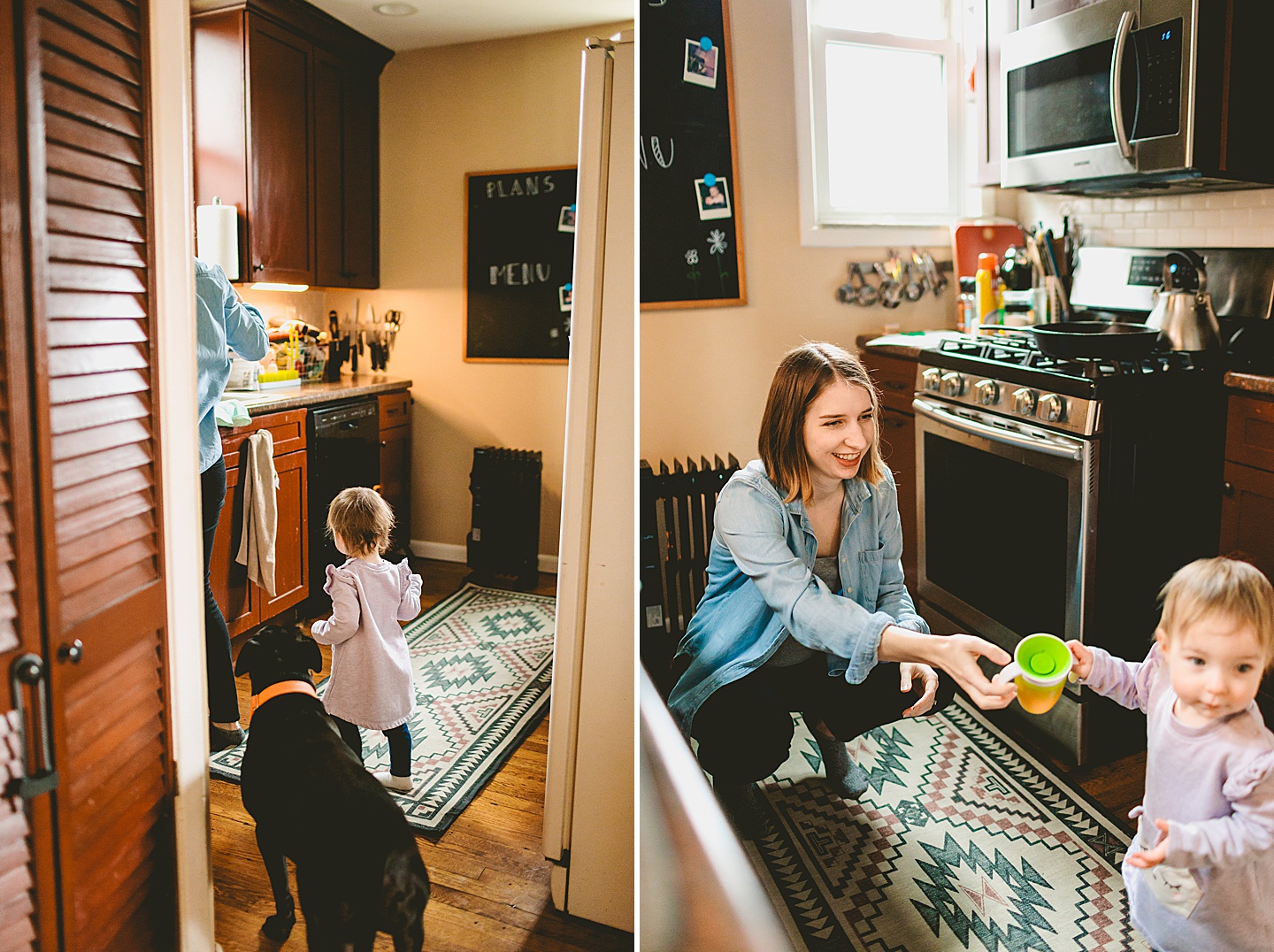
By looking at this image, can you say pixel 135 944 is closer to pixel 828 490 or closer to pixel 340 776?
pixel 340 776

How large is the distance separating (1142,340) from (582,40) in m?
0.85

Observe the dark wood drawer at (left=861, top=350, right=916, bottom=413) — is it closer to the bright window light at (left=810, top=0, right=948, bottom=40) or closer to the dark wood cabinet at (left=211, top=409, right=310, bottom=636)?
the bright window light at (left=810, top=0, right=948, bottom=40)

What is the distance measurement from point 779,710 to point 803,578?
0.33 feet

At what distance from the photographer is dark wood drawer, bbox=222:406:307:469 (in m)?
0.79

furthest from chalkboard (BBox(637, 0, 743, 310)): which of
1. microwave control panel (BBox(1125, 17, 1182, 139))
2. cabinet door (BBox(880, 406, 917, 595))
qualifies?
microwave control panel (BBox(1125, 17, 1182, 139))

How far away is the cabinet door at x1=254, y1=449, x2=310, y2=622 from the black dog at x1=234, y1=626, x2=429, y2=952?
0.03 meters

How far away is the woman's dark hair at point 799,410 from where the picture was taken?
1.76 ft

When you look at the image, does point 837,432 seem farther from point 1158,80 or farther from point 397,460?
point 397,460

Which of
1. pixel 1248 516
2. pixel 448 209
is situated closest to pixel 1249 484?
pixel 1248 516

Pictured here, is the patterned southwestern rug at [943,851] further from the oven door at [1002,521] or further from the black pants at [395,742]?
the black pants at [395,742]

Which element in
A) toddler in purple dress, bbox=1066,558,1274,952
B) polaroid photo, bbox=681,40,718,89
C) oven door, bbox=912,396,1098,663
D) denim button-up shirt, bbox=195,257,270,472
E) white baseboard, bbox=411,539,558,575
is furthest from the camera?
white baseboard, bbox=411,539,558,575

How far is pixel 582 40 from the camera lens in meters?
1.08

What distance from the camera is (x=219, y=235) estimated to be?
770 millimetres

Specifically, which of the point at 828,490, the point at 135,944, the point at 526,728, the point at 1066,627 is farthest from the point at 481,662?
the point at 1066,627
